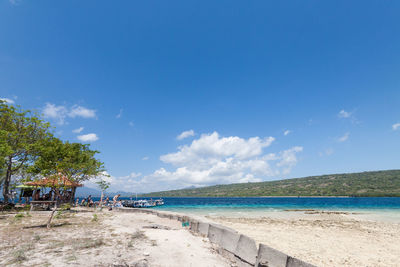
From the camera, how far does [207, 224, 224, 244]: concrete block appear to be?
27.2 feet

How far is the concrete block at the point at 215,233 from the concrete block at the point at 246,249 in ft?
4.79

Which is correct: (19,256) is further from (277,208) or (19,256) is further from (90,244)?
(277,208)

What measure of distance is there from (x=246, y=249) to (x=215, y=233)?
8.19ft

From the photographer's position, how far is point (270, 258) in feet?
17.4

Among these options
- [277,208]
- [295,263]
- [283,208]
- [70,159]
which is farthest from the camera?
[283,208]

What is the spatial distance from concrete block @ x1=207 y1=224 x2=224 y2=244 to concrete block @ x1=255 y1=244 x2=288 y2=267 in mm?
2717

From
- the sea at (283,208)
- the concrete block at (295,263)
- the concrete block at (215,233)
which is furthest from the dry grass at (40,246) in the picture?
the sea at (283,208)

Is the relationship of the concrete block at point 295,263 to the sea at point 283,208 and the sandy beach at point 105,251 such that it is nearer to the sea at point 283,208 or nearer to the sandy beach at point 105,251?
the sandy beach at point 105,251

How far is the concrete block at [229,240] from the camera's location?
709 centimetres

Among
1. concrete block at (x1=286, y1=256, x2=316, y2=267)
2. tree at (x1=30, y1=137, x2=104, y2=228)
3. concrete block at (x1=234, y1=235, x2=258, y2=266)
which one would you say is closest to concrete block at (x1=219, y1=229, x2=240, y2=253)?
concrete block at (x1=234, y1=235, x2=258, y2=266)

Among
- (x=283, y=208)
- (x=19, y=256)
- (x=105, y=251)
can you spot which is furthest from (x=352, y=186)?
(x=19, y=256)

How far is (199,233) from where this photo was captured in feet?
33.8

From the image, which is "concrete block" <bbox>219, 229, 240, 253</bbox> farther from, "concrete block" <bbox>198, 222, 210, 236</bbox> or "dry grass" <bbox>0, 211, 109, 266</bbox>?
"dry grass" <bbox>0, 211, 109, 266</bbox>

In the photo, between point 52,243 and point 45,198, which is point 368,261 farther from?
point 45,198
